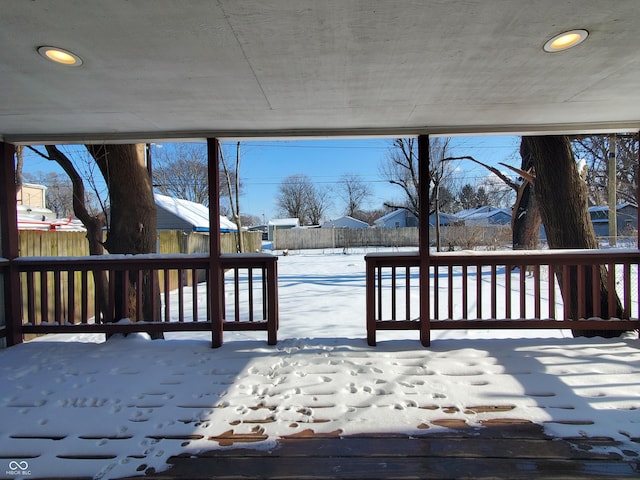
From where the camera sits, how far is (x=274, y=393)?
8.51 feet

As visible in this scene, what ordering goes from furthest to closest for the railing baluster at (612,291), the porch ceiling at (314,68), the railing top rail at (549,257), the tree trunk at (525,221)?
1. the tree trunk at (525,221)
2. the railing baluster at (612,291)
3. the railing top rail at (549,257)
4. the porch ceiling at (314,68)

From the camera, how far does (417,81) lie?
8.26 ft

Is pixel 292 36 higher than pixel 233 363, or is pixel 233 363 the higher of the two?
pixel 292 36

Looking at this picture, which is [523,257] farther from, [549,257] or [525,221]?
[525,221]

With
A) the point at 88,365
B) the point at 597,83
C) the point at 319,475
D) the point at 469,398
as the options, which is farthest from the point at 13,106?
the point at 597,83

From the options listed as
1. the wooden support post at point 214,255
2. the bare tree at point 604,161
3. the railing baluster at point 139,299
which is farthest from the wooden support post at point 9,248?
the bare tree at point 604,161

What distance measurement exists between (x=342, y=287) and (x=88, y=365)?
6044 mm

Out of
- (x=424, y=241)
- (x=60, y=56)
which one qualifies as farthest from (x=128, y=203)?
(x=424, y=241)

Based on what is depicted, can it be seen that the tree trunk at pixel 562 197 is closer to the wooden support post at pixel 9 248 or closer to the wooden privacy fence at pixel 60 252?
the wooden privacy fence at pixel 60 252

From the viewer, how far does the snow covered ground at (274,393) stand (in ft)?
6.75

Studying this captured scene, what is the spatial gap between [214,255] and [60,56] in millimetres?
2048

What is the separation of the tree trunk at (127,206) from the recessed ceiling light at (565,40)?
4661mm

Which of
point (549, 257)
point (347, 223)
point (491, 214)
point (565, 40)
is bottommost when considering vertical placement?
point (549, 257)

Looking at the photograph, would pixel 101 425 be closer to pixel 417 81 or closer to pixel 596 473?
pixel 596 473
